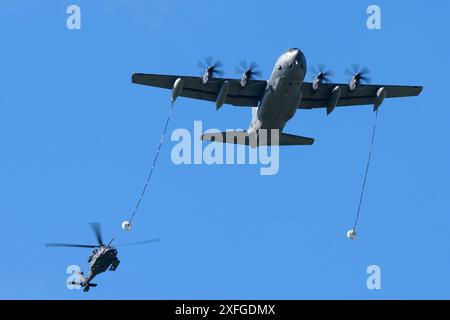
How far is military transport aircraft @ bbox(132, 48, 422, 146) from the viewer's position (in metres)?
62.1

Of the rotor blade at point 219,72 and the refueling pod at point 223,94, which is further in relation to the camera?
the refueling pod at point 223,94

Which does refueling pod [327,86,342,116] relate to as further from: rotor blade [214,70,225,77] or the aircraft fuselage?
rotor blade [214,70,225,77]

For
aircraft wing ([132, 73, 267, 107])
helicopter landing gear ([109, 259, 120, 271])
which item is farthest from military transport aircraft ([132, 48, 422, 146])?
helicopter landing gear ([109, 259, 120, 271])

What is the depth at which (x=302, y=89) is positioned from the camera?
225ft

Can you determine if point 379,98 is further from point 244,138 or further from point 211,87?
point 211,87

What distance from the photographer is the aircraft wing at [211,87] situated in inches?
2518

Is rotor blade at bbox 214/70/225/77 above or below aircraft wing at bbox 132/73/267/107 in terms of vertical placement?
above

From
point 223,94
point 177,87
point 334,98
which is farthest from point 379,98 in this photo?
point 177,87

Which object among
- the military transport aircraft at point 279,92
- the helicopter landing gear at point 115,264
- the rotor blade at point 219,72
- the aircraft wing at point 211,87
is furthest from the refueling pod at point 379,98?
the helicopter landing gear at point 115,264

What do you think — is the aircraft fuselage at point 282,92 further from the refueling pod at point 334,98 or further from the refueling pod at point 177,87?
the refueling pod at point 177,87

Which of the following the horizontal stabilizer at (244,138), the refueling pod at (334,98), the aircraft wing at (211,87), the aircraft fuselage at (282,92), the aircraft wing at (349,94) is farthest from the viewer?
the aircraft wing at (349,94)

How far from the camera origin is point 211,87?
66562 millimetres

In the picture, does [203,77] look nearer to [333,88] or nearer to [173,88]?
Result: [173,88]

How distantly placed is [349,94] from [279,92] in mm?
9540
